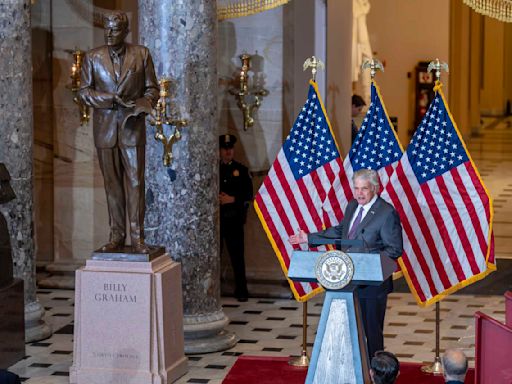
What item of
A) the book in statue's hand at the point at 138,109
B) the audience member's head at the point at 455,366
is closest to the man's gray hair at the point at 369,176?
the book in statue's hand at the point at 138,109

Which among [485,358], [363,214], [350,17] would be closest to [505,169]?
[350,17]

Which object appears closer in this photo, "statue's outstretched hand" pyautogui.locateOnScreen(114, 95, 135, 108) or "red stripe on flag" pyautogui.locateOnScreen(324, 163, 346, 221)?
"statue's outstretched hand" pyautogui.locateOnScreen(114, 95, 135, 108)

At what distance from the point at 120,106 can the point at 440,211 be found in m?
2.89

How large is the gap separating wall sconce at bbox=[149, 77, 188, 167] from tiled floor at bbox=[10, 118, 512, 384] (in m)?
1.90

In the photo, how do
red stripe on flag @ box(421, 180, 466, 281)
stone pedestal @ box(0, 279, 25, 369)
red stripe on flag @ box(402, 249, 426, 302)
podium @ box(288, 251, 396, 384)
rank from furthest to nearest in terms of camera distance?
1. stone pedestal @ box(0, 279, 25, 369)
2. red stripe on flag @ box(402, 249, 426, 302)
3. red stripe on flag @ box(421, 180, 466, 281)
4. podium @ box(288, 251, 396, 384)

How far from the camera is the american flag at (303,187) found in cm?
1187

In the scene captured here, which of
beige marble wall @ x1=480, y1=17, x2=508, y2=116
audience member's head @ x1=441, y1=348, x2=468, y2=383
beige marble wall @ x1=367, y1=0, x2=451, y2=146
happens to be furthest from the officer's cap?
beige marble wall @ x1=480, y1=17, x2=508, y2=116

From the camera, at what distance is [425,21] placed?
80.2ft

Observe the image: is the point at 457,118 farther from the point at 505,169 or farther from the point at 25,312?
the point at 25,312

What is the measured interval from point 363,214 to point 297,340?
8.26 feet

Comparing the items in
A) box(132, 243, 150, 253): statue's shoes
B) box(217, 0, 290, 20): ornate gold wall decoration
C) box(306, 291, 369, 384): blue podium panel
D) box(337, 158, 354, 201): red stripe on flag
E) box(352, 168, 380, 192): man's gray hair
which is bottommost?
box(306, 291, 369, 384): blue podium panel

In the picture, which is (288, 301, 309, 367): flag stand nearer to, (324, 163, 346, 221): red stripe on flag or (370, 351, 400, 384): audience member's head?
(324, 163, 346, 221): red stripe on flag

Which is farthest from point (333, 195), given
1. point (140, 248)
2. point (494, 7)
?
point (494, 7)

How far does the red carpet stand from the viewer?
35.7 ft
